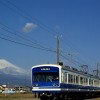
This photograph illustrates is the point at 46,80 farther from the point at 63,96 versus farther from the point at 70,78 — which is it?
the point at 70,78

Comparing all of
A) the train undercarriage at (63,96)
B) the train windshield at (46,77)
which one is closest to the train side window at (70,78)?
the train undercarriage at (63,96)

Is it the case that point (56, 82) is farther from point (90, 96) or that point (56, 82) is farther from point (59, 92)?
point (90, 96)

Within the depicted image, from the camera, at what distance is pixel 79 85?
37.8 m

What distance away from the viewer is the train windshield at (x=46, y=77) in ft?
101

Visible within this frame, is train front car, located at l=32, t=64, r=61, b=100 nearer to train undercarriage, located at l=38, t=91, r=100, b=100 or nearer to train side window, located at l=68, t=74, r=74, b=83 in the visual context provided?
train undercarriage, located at l=38, t=91, r=100, b=100

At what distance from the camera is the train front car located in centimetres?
3070

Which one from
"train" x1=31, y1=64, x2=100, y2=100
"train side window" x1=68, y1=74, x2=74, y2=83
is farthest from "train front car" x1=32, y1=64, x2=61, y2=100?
"train side window" x1=68, y1=74, x2=74, y2=83

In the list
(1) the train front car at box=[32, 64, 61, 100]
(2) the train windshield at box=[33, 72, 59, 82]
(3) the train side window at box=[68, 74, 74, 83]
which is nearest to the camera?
(1) the train front car at box=[32, 64, 61, 100]

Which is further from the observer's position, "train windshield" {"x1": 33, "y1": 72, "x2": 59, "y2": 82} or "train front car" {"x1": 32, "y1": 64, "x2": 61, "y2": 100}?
"train windshield" {"x1": 33, "y1": 72, "x2": 59, "y2": 82}

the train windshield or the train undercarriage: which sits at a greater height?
the train windshield

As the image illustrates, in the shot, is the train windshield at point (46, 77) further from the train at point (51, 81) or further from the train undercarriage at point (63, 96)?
the train undercarriage at point (63, 96)

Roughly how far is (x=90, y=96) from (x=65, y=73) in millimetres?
15737

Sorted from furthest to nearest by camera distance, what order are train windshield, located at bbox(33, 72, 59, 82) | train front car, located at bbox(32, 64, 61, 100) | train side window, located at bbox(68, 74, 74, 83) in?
train side window, located at bbox(68, 74, 74, 83), train windshield, located at bbox(33, 72, 59, 82), train front car, located at bbox(32, 64, 61, 100)

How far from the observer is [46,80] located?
31.0 meters
